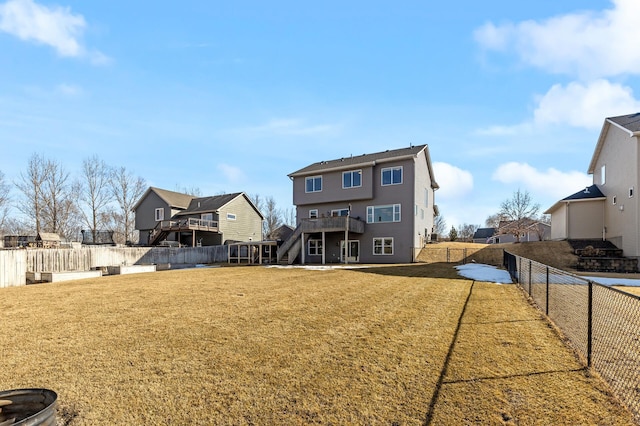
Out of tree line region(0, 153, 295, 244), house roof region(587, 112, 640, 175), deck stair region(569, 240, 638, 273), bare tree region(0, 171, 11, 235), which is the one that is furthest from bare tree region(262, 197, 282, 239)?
deck stair region(569, 240, 638, 273)

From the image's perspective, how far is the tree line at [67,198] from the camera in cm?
3875

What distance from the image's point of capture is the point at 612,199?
65.6 feet

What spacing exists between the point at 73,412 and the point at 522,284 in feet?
39.6

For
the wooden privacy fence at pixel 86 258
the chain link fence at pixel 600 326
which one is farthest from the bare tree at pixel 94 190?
the chain link fence at pixel 600 326

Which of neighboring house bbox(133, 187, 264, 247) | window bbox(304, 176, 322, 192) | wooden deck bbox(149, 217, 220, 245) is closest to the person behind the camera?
window bbox(304, 176, 322, 192)

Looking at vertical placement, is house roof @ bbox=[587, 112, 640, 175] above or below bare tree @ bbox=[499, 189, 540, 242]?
above

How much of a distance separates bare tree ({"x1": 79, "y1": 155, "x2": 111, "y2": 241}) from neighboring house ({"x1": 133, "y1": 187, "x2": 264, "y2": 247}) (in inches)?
350

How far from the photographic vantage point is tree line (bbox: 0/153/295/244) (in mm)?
38750

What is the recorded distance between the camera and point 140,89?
14461 millimetres

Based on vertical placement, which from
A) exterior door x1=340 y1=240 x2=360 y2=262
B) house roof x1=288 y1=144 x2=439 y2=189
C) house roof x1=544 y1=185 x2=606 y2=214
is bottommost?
exterior door x1=340 y1=240 x2=360 y2=262

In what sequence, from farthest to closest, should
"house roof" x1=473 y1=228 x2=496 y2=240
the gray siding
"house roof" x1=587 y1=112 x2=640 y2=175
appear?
"house roof" x1=473 y1=228 x2=496 y2=240 → the gray siding → "house roof" x1=587 y1=112 x2=640 y2=175

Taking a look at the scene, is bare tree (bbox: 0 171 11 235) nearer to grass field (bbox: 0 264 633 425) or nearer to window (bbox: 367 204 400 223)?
window (bbox: 367 204 400 223)

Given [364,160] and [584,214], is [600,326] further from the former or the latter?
[364,160]

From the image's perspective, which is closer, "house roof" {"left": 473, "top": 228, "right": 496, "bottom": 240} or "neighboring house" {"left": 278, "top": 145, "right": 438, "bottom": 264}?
"neighboring house" {"left": 278, "top": 145, "right": 438, "bottom": 264}
